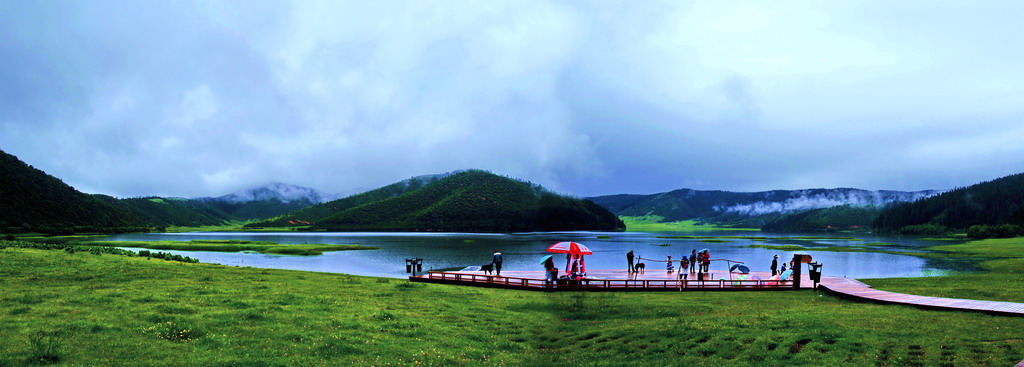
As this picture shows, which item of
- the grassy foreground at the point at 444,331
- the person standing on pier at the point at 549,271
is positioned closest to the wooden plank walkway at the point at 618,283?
the person standing on pier at the point at 549,271

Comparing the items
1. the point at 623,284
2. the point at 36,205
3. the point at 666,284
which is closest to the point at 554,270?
the point at 623,284

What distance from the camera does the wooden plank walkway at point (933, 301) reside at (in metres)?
20.0

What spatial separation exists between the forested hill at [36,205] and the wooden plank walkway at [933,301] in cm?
19402

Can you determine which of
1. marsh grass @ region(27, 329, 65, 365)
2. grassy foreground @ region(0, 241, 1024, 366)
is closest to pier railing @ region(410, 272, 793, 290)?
grassy foreground @ region(0, 241, 1024, 366)

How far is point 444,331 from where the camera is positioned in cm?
2172

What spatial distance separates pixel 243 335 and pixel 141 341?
2.95 metres

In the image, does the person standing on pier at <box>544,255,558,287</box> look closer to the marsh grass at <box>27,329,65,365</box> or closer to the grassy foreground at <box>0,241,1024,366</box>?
the grassy foreground at <box>0,241,1024,366</box>

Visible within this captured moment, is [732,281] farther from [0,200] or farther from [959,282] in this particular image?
[0,200]

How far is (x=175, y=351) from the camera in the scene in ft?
52.6

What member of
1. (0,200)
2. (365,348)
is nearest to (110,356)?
(365,348)

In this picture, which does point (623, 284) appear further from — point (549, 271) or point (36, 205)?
point (36, 205)

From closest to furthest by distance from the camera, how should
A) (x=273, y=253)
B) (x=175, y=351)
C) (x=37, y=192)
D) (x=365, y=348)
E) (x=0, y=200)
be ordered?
(x=175, y=351) < (x=365, y=348) < (x=273, y=253) < (x=0, y=200) < (x=37, y=192)

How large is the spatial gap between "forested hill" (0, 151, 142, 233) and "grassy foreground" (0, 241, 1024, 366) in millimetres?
171767

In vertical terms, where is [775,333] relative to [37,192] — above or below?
below
